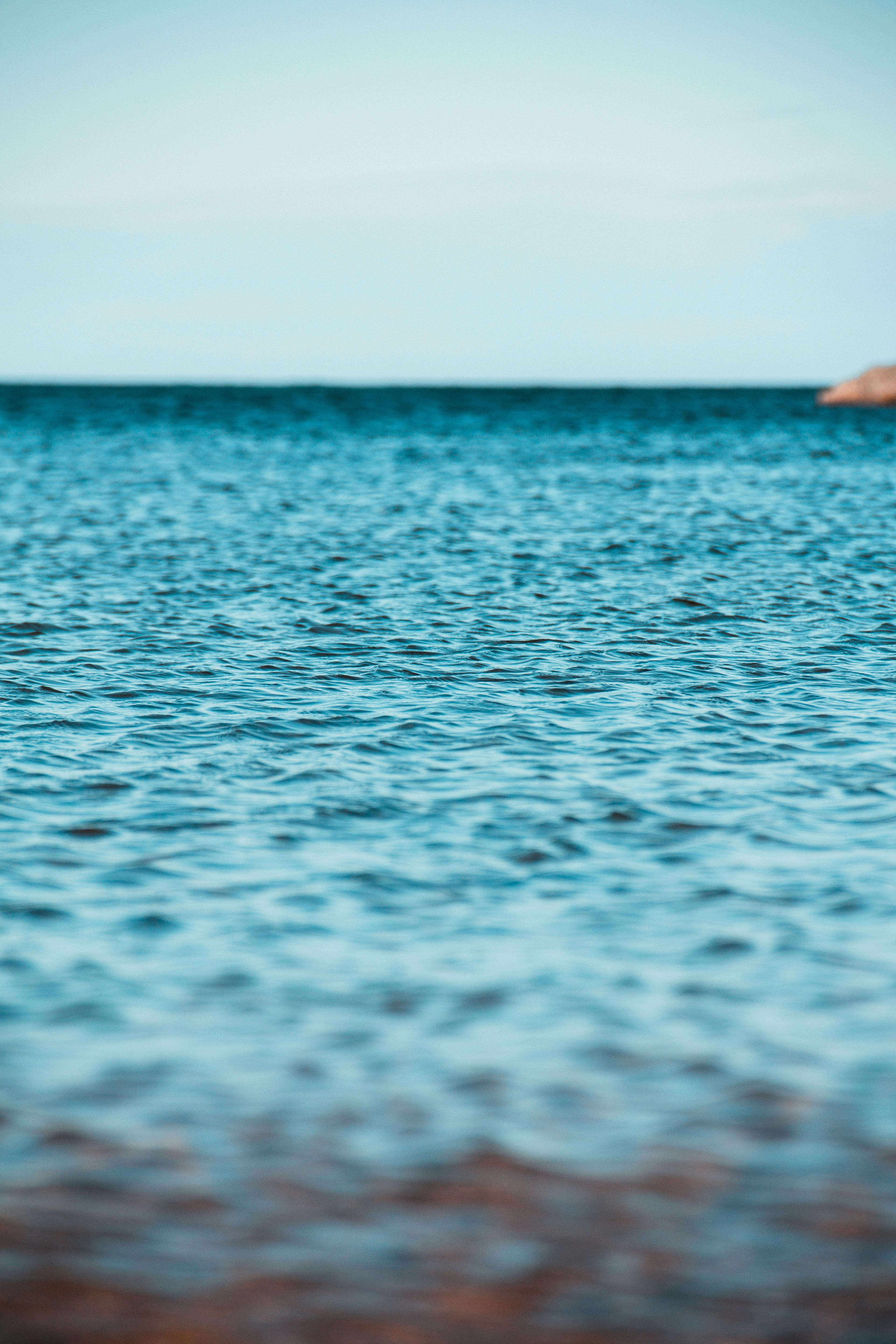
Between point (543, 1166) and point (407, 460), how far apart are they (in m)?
50.4

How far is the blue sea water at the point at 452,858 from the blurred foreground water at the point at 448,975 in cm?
3

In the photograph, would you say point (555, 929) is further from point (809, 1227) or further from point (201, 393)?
point (201, 393)

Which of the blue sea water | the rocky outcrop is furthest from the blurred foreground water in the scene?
the rocky outcrop

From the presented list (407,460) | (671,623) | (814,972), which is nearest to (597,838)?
(814,972)

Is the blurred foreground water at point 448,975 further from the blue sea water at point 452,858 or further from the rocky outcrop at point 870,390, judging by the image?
the rocky outcrop at point 870,390

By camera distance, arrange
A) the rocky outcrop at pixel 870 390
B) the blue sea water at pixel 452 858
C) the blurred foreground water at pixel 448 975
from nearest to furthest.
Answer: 1. the blurred foreground water at pixel 448 975
2. the blue sea water at pixel 452 858
3. the rocky outcrop at pixel 870 390

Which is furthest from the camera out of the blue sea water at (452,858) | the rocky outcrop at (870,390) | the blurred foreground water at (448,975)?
the rocky outcrop at (870,390)

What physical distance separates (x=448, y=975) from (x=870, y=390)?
368 ft

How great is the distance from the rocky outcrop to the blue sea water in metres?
90.4

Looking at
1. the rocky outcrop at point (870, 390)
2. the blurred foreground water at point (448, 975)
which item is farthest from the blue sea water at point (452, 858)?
the rocky outcrop at point (870, 390)

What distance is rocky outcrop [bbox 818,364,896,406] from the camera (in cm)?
10881

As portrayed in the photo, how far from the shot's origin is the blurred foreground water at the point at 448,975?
4895 mm

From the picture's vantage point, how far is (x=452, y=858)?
9.37m

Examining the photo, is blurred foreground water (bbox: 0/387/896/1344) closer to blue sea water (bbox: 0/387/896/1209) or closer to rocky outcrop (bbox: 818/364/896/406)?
blue sea water (bbox: 0/387/896/1209)
